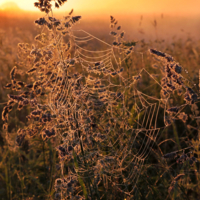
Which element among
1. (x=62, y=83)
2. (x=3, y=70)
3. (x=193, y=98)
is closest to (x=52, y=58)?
(x=62, y=83)

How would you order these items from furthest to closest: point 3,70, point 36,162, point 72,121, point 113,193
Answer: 1. point 3,70
2. point 36,162
3. point 113,193
4. point 72,121

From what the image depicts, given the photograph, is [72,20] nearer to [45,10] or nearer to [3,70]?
[45,10]

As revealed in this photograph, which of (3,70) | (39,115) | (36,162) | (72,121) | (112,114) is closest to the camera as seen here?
(72,121)

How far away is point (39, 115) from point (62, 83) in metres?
0.29

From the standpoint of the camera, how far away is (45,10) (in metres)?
1.66

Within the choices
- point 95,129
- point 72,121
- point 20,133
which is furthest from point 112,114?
point 20,133

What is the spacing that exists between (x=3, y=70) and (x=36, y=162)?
370 cm

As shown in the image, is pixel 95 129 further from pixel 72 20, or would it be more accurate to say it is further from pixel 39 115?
pixel 72 20

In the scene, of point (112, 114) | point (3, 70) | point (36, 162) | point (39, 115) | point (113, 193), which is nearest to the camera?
point (39, 115)

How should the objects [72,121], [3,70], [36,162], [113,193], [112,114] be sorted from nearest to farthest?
[72,121] < [113,193] < [112,114] < [36,162] < [3,70]

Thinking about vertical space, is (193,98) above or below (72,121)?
above

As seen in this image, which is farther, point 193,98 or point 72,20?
point 72,20

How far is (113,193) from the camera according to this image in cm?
196

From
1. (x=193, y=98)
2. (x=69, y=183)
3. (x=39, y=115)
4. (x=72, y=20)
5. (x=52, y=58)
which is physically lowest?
(x=69, y=183)
